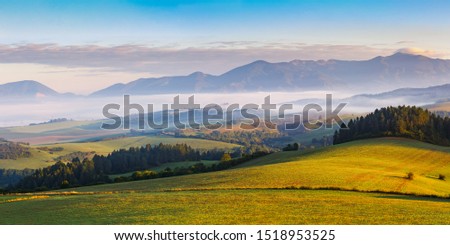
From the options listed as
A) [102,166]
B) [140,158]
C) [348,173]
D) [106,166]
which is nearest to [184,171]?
[348,173]

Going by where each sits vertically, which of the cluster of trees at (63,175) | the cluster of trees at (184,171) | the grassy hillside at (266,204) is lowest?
the cluster of trees at (63,175)

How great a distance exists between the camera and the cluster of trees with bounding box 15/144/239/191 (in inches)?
4781

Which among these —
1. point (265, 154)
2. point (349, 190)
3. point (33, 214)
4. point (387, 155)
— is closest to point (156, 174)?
point (265, 154)

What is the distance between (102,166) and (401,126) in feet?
246

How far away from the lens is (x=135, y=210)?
33406mm

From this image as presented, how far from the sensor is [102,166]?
136m

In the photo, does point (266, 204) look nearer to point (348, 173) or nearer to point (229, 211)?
point (229, 211)

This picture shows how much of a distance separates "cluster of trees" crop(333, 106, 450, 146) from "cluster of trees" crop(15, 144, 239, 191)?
34831mm

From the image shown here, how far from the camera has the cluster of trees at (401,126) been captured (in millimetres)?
115681

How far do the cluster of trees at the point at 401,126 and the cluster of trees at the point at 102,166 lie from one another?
114 ft

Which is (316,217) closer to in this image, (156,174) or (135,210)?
(135,210)

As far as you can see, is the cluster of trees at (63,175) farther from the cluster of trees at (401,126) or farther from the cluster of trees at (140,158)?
the cluster of trees at (401,126)

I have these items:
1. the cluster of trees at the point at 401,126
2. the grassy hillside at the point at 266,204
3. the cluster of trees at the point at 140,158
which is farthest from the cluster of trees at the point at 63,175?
the grassy hillside at the point at 266,204
